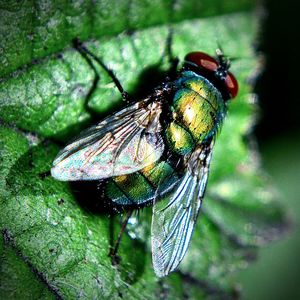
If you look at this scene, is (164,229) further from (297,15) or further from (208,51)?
(297,15)

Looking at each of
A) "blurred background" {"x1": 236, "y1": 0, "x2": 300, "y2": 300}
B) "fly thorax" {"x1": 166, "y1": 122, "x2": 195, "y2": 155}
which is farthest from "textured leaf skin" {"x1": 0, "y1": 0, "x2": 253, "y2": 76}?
"blurred background" {"x1": 236, "y1": 0, "x2": 300, "y2": 300}

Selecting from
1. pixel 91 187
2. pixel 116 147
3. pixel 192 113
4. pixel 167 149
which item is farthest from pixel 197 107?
pixel 91 187

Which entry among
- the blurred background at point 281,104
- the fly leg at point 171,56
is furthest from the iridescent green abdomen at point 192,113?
the blurred background at point 281,104

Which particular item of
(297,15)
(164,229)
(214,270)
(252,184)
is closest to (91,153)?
(164,229)

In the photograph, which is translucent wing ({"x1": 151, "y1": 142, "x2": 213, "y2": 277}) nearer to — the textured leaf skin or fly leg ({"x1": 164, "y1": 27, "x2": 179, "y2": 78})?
fly leg ({"x1": 164, "y1": 27, "x2": 179, "y2": 78})

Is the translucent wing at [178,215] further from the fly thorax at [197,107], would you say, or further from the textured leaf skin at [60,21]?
the textured leaf skin at [60,21]

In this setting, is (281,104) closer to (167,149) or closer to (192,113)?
(192,113)

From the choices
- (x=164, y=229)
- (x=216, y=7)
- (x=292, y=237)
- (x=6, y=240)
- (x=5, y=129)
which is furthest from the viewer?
(x=292, y=237)
